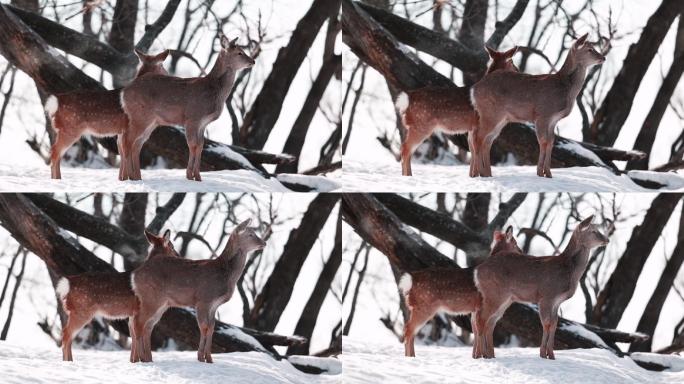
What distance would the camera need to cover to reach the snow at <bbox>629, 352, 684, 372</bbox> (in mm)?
5605

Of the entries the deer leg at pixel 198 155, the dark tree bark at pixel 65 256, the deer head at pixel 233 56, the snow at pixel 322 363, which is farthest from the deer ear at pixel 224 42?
the snow at pixel 322 363

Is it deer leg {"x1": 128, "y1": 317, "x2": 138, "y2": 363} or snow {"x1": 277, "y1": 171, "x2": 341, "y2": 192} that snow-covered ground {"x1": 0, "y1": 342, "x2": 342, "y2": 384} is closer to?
deer leg {"x1": 128, "y1": 317, "x2": 138, "y2": 363}

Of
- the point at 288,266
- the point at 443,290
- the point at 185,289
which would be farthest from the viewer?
the point at 288,266

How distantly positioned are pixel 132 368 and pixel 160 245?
57 centimetres

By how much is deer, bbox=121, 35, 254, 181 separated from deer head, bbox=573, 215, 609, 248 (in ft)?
5.63

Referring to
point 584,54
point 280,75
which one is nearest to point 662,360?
point 584,54

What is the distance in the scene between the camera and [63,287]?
540cm

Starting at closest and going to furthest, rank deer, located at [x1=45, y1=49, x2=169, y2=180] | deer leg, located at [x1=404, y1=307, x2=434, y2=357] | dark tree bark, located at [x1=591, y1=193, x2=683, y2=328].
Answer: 1. deer, located at [x1=45, y1=49, x2=169, y2=180]
2. deer leg, located at [x1=404, y1=307, x2=434, y2=357]
3. dark tree bark, located at [x1=591, y1=193, x2=683, y2=328]

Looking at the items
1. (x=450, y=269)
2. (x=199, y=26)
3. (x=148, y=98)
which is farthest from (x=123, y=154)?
(x=450, y=269)

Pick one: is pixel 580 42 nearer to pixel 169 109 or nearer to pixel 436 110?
pixel 436 110

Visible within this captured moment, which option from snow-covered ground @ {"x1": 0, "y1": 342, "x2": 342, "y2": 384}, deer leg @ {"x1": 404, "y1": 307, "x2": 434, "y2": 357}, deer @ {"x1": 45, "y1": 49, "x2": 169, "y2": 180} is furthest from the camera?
deer leg @ {"x1": 404, "y1": 307, "x2": 434, "y2": 357}

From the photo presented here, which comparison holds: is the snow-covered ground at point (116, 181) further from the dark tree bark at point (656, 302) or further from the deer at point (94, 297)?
the dark tree bark at point (656, 302)

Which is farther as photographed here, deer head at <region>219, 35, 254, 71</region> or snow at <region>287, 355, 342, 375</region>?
snow at <region>287, 355, 342, 375</region>

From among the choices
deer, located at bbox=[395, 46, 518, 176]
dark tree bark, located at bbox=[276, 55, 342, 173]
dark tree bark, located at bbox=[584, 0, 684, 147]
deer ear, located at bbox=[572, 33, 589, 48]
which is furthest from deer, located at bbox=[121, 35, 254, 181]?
dark tree bark, located at bbox=[584, 0, 684, 147]
